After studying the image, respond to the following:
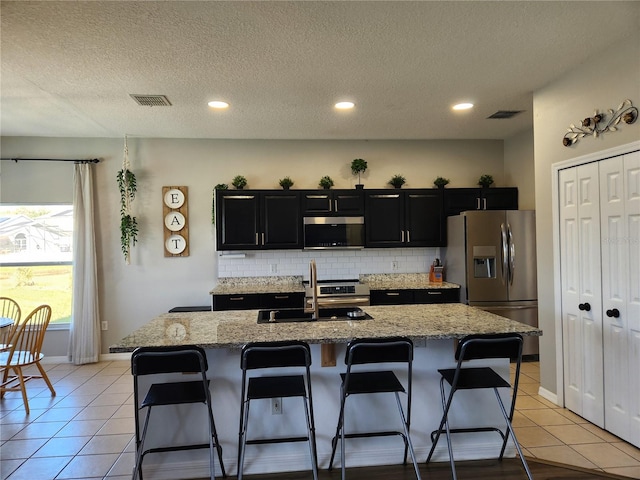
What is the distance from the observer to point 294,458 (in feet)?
8.26

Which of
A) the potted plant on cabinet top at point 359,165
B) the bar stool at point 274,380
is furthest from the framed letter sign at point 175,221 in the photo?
the bar stool at point 274,380

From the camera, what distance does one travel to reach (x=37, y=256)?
500 cm

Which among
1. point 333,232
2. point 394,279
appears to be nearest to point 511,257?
point 394,279

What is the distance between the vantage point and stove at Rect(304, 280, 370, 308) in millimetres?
4621

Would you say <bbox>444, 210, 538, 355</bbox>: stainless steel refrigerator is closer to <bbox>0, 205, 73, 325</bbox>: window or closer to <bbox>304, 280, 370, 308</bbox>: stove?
<bbox>304, 280, 370, 308</bbox>: stove

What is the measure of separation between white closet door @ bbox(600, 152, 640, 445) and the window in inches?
224

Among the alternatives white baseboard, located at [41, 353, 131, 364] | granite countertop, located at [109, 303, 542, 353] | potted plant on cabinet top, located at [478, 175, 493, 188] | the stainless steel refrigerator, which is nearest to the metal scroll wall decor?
the stainless steel refrigerator

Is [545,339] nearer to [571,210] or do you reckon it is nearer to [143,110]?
[571,210]

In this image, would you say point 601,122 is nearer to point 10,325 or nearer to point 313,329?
point 313,329

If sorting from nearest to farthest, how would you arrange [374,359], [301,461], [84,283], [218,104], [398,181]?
1. [374,359]
2. [301,461]
3. [218,104]
4. [84,283]
5. [398,181]

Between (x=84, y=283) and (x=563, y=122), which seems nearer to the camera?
(x=563, y=122)

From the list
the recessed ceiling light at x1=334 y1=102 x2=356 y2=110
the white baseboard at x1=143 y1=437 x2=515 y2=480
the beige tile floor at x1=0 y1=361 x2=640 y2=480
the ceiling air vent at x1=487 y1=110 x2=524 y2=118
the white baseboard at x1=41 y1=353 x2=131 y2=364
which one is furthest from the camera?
the white baseboard at x1=41 y1=353 x2=131 y2=364

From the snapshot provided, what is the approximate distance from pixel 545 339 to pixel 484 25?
8.76 ft

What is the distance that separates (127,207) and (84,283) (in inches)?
41.6
